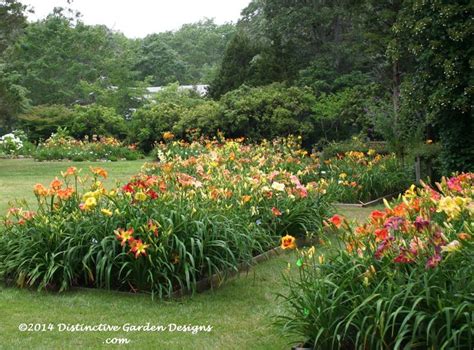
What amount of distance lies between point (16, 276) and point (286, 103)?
16.1m

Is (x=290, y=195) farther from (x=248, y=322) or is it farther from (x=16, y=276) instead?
(x=16, y=276)

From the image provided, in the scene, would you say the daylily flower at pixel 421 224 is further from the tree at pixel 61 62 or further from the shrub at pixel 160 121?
the tree at pixel 61 62

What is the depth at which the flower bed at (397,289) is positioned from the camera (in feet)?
10.7

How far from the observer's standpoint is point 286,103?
20.8 metres

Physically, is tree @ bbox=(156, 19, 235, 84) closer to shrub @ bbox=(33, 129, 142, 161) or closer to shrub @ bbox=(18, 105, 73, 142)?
shrub @ bbox=(18, 105, 73, 142)

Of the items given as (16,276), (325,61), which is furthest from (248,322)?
(325,61)

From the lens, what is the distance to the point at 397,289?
138 inches

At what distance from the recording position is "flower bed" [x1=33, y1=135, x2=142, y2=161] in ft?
72.0

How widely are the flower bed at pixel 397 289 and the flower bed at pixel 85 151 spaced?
60.6 feet

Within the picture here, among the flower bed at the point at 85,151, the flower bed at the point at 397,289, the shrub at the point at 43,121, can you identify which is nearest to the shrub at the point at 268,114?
the flower bed at the point at 85,151

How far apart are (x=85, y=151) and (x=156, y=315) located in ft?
60.5

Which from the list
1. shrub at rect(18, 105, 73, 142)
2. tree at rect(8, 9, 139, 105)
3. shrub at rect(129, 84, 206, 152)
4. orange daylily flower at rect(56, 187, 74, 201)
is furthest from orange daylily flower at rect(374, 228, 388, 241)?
tree at rect(8, 9, 139, 105)

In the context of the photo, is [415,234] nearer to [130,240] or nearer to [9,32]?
[130,240]

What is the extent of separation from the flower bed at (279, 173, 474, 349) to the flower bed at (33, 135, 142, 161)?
60.6 ft
